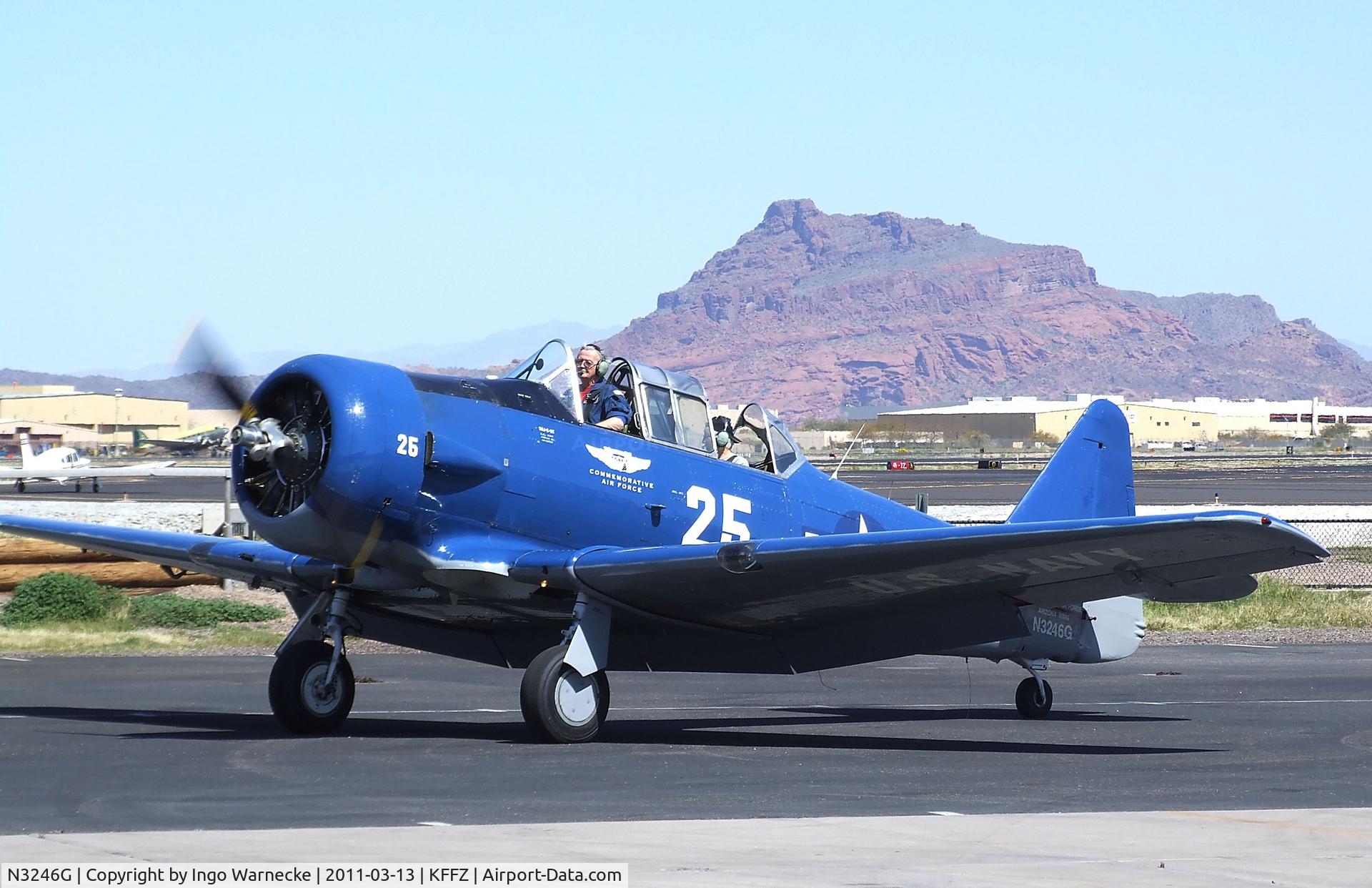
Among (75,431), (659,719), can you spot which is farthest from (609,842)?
(75,431)

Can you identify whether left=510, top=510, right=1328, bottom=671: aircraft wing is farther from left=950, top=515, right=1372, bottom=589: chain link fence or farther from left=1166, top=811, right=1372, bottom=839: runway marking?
left=950, top=515, right=1372, bottom=589: chain link fence

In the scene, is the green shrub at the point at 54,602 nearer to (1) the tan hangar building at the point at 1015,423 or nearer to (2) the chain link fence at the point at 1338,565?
(2) the chain link fence at the point at 1338,565

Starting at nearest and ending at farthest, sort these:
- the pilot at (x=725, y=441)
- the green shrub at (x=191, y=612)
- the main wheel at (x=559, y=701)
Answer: the main wheel at (x=559, y=701)
the pilot at (x=725, y=441)
the green shrub at (x=191, y=612)

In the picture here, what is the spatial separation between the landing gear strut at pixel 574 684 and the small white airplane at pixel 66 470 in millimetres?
23926

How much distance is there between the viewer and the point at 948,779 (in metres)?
9.16

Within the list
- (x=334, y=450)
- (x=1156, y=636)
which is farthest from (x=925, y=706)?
(x=1156, y=636)

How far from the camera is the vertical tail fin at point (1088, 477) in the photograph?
45.8 feet

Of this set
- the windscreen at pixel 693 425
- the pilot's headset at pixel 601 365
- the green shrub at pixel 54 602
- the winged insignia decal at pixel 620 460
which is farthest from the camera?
the green shrub at pixel 54 602

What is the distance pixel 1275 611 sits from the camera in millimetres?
23047

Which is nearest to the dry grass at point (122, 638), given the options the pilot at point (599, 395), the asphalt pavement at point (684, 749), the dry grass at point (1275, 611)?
Result: the asphalt pavement at point (684, 749)

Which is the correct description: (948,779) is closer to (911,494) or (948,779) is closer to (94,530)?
(94,530)

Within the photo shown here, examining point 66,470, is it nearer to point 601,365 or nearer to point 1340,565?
point 1340,565

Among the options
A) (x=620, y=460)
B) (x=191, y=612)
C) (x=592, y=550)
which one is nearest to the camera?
(x=592, y=550)

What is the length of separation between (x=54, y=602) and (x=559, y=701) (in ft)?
40.4
